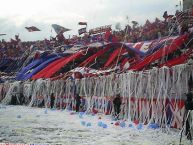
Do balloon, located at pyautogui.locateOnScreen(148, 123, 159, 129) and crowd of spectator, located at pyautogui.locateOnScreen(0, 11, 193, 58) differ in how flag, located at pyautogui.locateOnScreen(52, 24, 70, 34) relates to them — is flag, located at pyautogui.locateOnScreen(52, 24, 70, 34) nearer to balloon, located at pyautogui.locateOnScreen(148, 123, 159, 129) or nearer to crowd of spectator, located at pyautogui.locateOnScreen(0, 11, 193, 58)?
crowd of spectator, located at pyautogui.locateOnScreen(0, 11, 193, 58)

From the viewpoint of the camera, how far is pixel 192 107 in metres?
12.6

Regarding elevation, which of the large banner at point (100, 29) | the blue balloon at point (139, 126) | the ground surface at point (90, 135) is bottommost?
the ground surface at point (90, 135)

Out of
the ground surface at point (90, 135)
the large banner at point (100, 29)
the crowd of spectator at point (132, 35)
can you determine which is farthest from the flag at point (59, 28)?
the ground surface at point (90, 135)

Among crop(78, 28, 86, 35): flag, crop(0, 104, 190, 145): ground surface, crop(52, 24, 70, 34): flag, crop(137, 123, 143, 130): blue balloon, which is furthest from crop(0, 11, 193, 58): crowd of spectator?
crop(0, 104, 190, 145): ground surface

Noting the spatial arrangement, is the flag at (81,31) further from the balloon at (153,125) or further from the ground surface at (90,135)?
the balloon at (153,125)

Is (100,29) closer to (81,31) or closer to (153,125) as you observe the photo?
(81,31)

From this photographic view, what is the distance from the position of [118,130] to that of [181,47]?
774 cm

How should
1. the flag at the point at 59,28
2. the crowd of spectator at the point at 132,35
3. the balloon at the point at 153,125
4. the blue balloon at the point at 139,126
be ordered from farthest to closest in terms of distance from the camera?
1. the flag at the point at 59,28
2. the crowd of spectator at the point at 132,35
3. the blue balloon at the point at 139,126
4. the balloon at the point at 153,125

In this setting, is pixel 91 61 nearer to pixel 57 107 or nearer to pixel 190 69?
pixel 57 107

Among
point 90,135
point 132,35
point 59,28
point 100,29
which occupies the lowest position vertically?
point 90,135

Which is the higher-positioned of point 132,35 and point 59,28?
point 59,28

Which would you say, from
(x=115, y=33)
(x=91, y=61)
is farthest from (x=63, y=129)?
(x=115, y=33)

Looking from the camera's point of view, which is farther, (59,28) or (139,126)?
(59,28)

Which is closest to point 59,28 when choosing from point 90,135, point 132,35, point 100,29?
point 100,29
